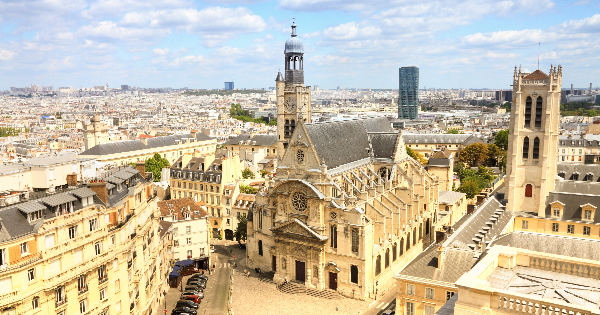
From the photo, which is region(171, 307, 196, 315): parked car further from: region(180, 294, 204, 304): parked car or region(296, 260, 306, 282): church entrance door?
region(296, 260, 306, 282): church entrance door

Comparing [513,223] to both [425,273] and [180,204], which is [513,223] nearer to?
[425,273]

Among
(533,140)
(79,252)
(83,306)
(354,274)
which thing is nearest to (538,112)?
(533,140)

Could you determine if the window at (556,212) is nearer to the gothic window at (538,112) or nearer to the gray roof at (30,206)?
the gothic window at (538,112)

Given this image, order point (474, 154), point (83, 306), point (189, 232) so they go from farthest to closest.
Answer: point (474, 154), point (189, 232), point (83, 306)

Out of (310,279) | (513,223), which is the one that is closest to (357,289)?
(310,279)

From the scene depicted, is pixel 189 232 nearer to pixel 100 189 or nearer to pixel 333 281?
pixel 333 281

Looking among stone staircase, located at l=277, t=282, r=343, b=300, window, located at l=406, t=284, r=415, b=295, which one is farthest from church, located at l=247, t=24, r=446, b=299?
window, located at l=406, t=284, r=415, b=295
